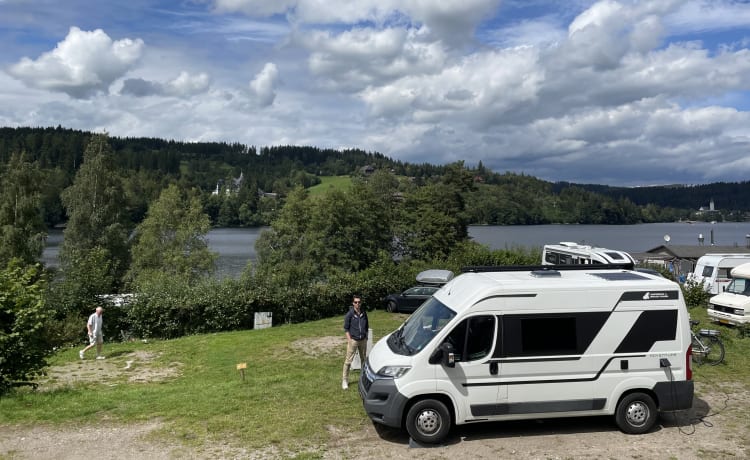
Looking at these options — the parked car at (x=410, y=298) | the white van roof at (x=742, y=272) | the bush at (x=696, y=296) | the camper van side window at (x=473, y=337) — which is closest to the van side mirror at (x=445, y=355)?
the camper van side window at (x=473, y=337)

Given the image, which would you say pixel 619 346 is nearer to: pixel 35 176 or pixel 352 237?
pixel 352 237

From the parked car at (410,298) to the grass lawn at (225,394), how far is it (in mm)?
7657

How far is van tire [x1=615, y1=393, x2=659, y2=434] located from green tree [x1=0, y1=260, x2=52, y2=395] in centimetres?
1031

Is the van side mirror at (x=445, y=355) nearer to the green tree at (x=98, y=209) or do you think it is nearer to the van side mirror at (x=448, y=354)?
the van side mirror at (x=448, y=354)

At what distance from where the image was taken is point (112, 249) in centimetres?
4438

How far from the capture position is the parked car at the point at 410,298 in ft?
81.9

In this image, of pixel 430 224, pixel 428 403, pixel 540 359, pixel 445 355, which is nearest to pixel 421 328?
pixel 445 355

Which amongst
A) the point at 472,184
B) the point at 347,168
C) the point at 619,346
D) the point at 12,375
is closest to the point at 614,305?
the point at 619,346

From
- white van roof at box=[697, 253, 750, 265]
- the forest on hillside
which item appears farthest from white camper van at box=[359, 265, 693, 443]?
the forest on hillside

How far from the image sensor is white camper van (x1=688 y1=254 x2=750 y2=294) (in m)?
25.5

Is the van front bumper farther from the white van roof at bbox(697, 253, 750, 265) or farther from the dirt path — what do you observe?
the white van roof at bbox(697, 253, 750, 265)

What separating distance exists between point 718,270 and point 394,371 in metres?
24.0

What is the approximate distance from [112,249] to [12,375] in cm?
3679

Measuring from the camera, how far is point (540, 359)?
804cm
